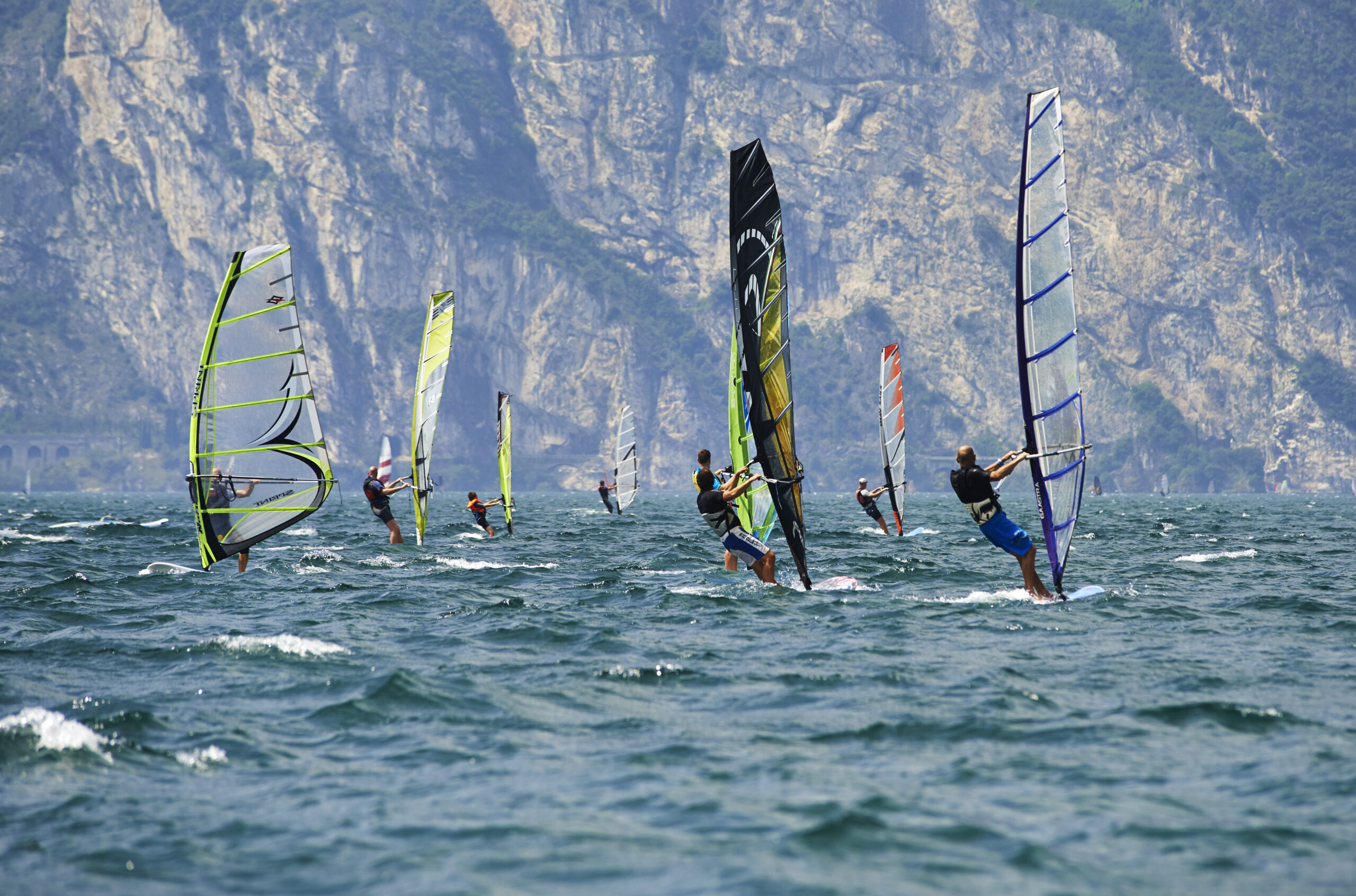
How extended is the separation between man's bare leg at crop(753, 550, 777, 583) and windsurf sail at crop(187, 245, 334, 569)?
18.7 feet

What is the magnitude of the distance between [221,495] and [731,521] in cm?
673

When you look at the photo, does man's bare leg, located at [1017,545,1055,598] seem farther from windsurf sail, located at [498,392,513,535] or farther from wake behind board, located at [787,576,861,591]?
windsurf sail, located at [498,392,513,535]

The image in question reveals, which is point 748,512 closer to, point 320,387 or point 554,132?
point 320,387

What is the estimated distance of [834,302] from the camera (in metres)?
174

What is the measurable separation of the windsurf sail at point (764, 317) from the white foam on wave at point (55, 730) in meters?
7.07

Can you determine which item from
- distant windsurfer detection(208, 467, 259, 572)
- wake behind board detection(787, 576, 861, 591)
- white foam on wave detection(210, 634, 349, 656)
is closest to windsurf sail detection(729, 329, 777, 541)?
wake behind board detection(787, 576, 861, 591)

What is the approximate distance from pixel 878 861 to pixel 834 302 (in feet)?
563

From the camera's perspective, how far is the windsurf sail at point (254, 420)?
16078mm

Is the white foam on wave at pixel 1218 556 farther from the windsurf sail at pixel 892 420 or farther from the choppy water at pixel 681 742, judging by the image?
the windsurf sail at pixel 892 420

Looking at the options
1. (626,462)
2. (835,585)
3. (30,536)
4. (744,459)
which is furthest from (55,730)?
(626,462)

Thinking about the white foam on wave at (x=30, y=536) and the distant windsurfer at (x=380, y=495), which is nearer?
the distant windsurfer at (x=380, y=495)

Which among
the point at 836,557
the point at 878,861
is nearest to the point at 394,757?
the point at 878,861

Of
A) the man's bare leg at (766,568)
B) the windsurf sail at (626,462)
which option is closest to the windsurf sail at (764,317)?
the man's bare leg at (766,568)

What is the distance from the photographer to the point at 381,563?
19.9 meters
